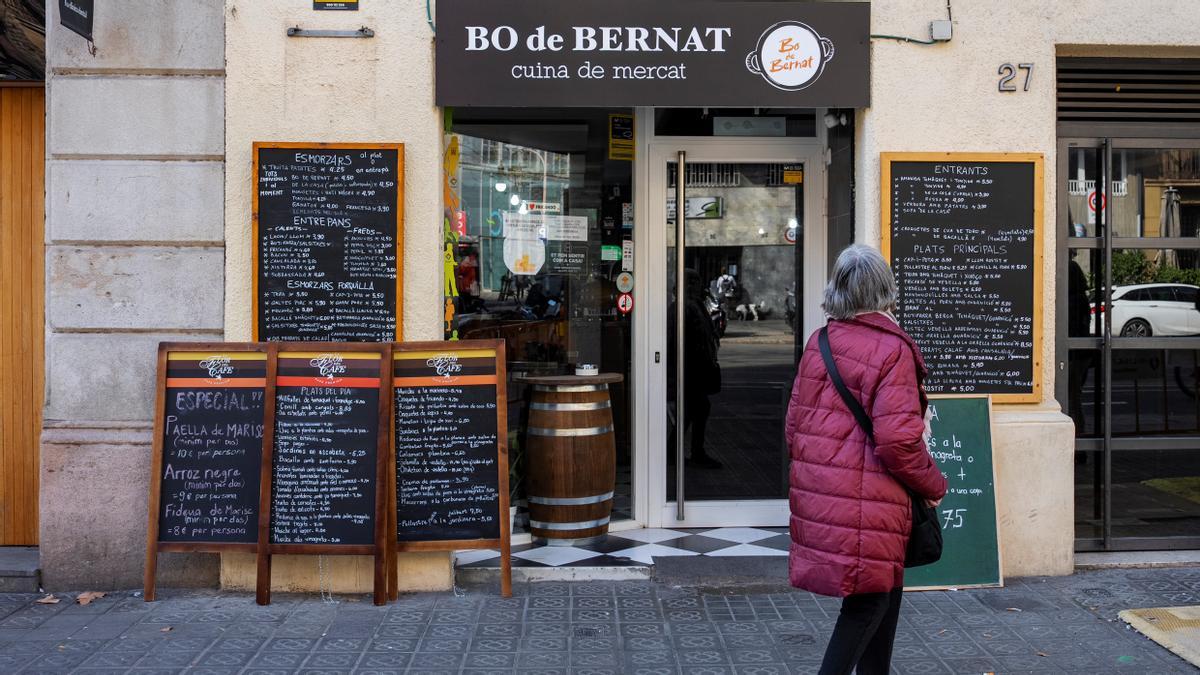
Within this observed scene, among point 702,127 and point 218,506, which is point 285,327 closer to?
point 218,506

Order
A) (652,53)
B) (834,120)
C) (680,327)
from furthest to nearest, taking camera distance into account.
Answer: (680,327) → (834,120) → (652,53)

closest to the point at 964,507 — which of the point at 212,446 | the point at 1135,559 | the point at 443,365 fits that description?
the point at 1135,559

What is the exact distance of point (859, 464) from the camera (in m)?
3.67

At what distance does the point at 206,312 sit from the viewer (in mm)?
5891

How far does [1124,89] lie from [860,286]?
3542 millimetres

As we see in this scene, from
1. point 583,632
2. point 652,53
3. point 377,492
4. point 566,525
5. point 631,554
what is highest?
point 652,53

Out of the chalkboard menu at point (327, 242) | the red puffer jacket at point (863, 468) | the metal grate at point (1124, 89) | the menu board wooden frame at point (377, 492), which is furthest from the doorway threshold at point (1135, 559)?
the chalkboard menu at point (327, 242)

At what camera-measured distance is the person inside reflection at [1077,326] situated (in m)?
6.32

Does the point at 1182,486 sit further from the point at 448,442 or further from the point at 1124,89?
the point at 448,442

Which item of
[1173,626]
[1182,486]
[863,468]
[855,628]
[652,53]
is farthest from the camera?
[1182,486]

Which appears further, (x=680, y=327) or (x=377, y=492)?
(x=680, y=327)

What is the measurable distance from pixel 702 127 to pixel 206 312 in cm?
331

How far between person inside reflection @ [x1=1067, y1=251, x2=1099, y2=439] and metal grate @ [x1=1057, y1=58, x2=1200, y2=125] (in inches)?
33.0

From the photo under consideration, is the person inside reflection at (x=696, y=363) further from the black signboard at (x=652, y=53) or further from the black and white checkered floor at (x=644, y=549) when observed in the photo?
the black signboard at (x=652, y=53)
